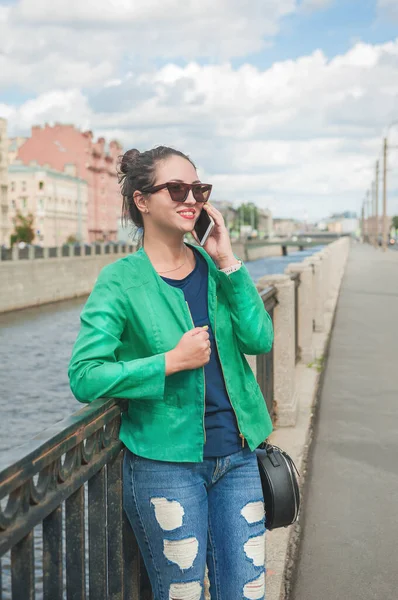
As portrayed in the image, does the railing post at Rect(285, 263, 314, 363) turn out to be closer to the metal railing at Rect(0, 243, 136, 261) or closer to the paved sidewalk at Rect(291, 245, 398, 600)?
the paved sidewalk at Rect(291, 245, 398, 600)

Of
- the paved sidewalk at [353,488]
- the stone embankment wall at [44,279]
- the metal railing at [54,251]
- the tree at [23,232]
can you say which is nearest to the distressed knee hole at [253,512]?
the paved sidewalk at [353,488]

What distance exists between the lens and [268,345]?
266 centimetres

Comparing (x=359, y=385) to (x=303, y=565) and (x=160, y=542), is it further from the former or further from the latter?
(x=160, y=542)

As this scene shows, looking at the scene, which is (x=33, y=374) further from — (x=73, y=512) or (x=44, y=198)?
(x=44, y=198)

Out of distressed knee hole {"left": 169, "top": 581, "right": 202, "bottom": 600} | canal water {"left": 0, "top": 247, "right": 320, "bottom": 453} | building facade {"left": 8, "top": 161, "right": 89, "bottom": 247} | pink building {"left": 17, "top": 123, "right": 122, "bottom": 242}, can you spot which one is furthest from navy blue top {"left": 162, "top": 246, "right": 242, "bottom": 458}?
pink building {"left": 17, "top": 123, "right": 122, "bottom": 242}

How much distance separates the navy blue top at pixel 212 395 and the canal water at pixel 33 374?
7.94 m

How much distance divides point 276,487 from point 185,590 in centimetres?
Answer: 45

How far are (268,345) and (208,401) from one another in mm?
283

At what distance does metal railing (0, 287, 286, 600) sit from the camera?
1.85 m

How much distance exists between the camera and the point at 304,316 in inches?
385

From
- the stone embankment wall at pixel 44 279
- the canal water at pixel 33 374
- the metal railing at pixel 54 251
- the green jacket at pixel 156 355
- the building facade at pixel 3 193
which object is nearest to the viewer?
the green jacket at pixel 156 355

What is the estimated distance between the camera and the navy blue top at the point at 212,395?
2.50 m

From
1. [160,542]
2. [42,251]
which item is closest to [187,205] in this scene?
[160,542]

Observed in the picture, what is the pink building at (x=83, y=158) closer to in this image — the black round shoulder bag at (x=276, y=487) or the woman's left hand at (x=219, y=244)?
the woman's left hand at (x=219, y=244)
